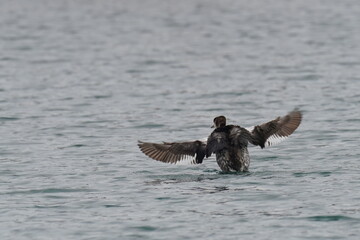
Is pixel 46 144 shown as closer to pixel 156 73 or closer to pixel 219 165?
pixel 219 165

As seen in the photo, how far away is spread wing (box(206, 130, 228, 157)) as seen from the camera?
1589 centimetres

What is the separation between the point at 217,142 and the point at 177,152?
0.76 metres

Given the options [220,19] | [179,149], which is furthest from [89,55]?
[179,149]

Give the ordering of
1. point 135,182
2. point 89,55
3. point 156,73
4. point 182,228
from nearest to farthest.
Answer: point 182,228, point 135,182, point 156,73, point 89,55

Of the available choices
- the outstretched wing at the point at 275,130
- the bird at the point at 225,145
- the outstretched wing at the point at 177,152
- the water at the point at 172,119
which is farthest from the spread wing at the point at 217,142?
the outstretched wing at the point at 275,130

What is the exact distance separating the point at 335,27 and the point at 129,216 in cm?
2827

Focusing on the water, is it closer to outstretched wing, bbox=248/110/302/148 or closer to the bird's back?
the bird's back

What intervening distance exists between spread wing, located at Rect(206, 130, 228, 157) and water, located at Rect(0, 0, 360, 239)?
0.43 m

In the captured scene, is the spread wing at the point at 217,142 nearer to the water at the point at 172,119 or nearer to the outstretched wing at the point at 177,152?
the outstretched wing at the point at 177,152

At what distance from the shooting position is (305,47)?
115 feet

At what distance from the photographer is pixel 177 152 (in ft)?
53.7

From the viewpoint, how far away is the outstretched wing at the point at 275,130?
16438mm

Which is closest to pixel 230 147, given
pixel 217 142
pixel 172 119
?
pixel 217 142

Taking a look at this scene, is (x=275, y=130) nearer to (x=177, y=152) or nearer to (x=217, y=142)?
(x=217, y=142)
